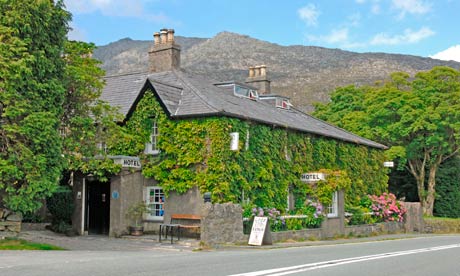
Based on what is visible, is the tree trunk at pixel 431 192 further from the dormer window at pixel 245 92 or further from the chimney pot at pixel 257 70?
the dormer window at pixel 245 92

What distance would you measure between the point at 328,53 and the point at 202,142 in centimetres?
14629

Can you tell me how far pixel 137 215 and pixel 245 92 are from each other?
11.0m

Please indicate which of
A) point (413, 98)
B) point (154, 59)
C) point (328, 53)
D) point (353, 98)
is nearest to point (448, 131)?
point (413, 98)

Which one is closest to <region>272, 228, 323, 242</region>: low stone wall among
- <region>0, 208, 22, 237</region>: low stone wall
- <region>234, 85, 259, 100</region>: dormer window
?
<region>0, 208, 22, 237</region>: low stone wall

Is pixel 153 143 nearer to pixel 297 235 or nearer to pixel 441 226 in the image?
pixel 297 235

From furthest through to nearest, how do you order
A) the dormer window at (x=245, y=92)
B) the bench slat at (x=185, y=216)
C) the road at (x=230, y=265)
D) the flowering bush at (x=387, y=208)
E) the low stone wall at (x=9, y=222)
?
1. the flowering bush at (x=387, y=208)
2. the dormer window at (x=245, y=92)
3. the bench slat at (x=185, y=216)
4. the low stone wall at (x=9, y=222)
5. the road at (x=230, y=265)

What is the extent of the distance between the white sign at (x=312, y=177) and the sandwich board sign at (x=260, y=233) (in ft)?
24.8

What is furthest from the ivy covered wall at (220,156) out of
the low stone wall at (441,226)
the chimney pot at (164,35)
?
the low stone wall at (441,226)

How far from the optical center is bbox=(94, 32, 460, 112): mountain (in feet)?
415

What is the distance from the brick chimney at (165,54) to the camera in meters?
28.7

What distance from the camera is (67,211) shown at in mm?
24188

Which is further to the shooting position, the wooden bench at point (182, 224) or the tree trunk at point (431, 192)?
the tree trunk at point (431, 192)

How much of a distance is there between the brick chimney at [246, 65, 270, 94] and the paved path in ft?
57.3

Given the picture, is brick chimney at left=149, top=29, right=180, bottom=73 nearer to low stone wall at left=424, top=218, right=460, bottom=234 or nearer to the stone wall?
the stone wall
